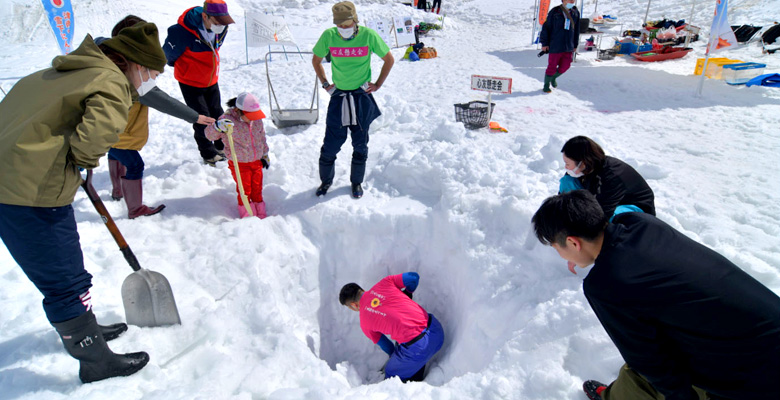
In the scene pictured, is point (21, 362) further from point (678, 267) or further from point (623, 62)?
point (623, 62)

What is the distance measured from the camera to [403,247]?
4059 millimetres

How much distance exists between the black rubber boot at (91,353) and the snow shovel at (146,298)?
0.36 metres

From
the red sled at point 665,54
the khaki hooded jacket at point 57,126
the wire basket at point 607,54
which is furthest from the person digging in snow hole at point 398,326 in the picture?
the wire basket at point 607,54

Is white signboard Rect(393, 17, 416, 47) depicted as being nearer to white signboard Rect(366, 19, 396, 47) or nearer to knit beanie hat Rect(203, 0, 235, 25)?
white signboard Rect(366, 19, 396, 47)

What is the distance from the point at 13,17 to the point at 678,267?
16425mm

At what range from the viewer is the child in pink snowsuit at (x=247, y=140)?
3682 millimetres

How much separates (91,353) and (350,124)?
2574 mm

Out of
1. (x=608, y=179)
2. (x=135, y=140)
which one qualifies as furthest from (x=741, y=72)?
(x=135, y=140)

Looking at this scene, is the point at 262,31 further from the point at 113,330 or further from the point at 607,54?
the point at 607,54

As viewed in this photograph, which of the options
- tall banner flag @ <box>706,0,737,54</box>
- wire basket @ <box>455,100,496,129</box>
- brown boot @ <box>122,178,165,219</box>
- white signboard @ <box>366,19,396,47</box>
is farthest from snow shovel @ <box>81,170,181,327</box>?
white signboard @ <box>366,19,396,47</box>

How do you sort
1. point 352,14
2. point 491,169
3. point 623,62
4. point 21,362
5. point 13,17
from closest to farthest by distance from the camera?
1. point 21,362
2. point 352,14
3. point 491,169
4. point 623,62
5. point 13,17

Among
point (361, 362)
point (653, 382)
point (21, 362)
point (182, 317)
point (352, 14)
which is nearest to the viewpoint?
point (653, 382)

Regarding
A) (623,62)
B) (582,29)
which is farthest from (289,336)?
(582,29)

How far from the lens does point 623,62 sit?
9.96m
